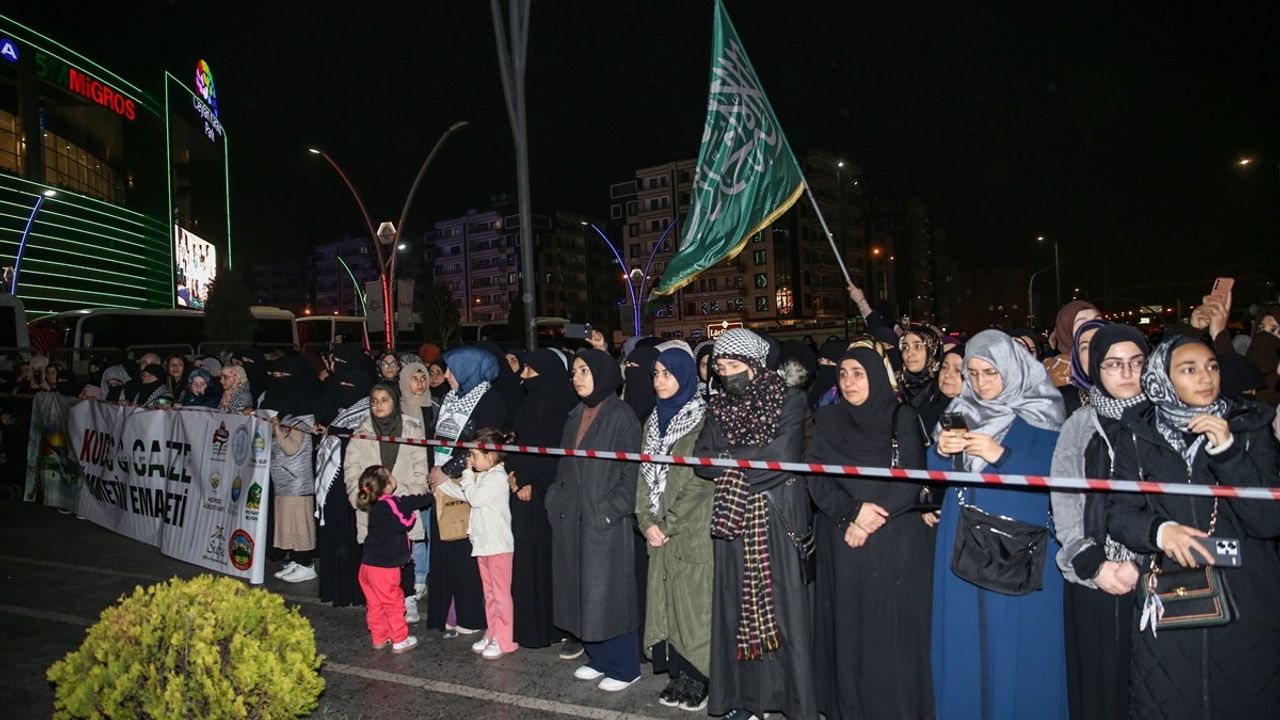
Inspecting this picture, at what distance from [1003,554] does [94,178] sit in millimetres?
50453

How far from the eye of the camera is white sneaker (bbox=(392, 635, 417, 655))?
5.81 metres

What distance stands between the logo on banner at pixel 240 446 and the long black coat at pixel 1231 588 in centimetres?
703

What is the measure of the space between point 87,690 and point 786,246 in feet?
271

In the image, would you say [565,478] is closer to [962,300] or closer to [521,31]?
[521,31]

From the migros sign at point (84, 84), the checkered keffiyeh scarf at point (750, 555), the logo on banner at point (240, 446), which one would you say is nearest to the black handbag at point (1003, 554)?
the checkered keffiyeh scarf at point (750, 555)

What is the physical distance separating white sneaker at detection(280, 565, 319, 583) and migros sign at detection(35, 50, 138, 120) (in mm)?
38109

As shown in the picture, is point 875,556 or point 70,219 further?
point 70,219

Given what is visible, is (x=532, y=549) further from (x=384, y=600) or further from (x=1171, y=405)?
(x=1171, y=405)

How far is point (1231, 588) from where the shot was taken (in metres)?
3.10

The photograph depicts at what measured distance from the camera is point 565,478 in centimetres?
536

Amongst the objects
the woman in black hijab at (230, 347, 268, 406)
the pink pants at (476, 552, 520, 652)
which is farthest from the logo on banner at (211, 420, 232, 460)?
the pink pants at (476, 552, 520, 652)

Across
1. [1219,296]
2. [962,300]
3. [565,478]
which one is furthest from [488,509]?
[962,300]

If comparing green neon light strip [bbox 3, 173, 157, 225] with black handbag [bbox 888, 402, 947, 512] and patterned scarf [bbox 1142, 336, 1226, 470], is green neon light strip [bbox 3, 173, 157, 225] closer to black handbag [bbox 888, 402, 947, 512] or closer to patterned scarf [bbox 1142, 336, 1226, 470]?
black handbag [bbox 888, 402, 947, 512]

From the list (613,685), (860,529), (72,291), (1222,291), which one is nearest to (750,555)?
(860,529)
